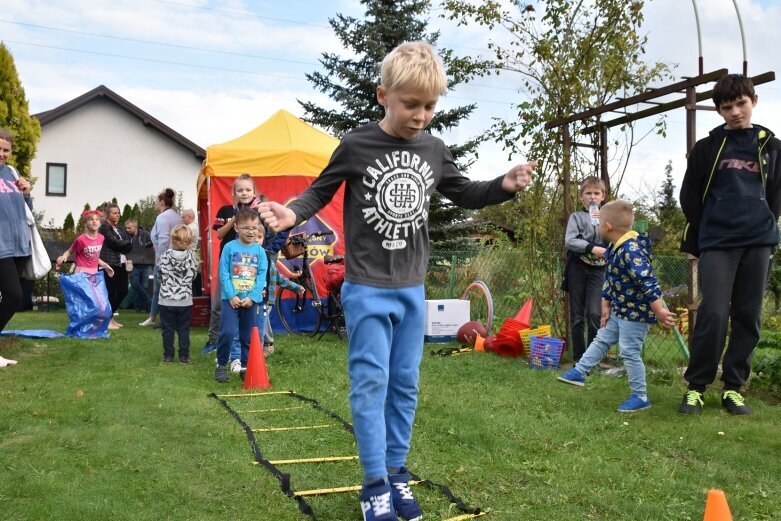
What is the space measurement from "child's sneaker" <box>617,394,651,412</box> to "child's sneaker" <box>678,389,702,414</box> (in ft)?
0.75

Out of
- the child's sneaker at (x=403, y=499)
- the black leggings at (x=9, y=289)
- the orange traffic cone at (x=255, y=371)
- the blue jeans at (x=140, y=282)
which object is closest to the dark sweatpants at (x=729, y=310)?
the child's sneaker at (x=403, y=499)

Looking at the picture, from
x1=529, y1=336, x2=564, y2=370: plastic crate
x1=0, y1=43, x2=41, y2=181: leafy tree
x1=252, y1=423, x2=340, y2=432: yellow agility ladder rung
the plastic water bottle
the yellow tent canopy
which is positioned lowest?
x1=252, y1=423, x2=340, y2=432: yellow agility ladder rung

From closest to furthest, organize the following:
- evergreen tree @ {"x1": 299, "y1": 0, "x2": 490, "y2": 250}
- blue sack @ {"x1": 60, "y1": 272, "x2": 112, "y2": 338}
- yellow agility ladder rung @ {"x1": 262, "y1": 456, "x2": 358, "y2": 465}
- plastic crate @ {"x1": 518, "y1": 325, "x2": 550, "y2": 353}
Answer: yellow agility ladder rung @ {"x1": 262, "y1": 456, "x2": 358, "y2": 465} → plastic crate @ {"x1": 518, "y1": 325, "x2": 550, "y2": 353} → blue sack @ {"x1": 60, "y1": 272, "x2": 112, "y2": 338} → evergreen tree @ {"x1": 299, "y1": 0, "x2": 490, "y2": 250}

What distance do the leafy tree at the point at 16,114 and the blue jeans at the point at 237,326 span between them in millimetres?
9225

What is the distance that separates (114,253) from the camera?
10992 millimetres

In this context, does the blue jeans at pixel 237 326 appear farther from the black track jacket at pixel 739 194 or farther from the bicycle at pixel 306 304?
the black track jacket at pixel 739 194

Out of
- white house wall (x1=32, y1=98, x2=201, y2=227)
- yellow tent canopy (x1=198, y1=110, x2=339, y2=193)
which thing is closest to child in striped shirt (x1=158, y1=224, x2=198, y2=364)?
yellow tent canopy (x1=198, y1=110, x2=339, y2=193)

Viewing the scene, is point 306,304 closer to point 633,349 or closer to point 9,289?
point 9,289

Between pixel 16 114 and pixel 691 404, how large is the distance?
1378cm

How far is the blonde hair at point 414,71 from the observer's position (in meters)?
2.79

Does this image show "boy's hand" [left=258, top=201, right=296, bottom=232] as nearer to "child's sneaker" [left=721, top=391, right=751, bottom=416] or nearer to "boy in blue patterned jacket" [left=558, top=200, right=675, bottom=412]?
"boy in blue patterned jacket" [left=558, top=200, right=675, bottom=412]

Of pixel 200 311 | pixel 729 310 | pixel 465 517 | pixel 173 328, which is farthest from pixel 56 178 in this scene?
pixel 465 517

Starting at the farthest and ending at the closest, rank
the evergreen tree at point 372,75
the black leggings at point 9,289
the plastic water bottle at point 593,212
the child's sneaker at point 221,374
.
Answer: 1. the evergreen tree at point 372,75
2. the plastic water bottle at point 593,212
3. the child's sneaker at point 221,374
4. the black leggings at point 9,289

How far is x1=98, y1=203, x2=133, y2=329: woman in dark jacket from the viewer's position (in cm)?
1066
